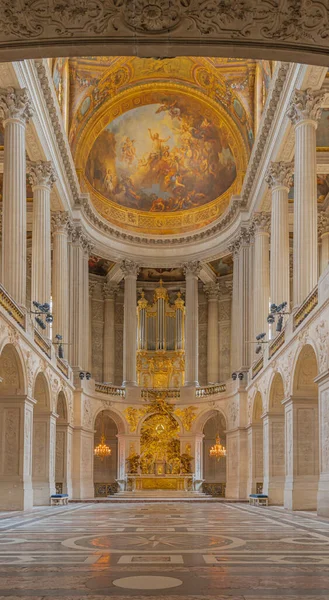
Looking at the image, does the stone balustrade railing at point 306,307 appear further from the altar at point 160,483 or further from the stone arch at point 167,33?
the altar at point 160,483

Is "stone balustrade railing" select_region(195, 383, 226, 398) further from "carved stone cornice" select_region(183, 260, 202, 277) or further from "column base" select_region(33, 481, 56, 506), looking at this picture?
"column base" select_region(33, 481, 56, 506)

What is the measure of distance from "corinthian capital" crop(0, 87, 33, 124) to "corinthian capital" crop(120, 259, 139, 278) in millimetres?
21231

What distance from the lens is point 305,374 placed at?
26484mm

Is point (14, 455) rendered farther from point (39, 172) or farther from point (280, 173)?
point (280, 173)

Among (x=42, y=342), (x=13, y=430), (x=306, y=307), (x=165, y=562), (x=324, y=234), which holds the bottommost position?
(x=165, y=562)

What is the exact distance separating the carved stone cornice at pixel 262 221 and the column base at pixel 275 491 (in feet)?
46.7

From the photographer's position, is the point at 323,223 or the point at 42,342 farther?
the point at 323,223

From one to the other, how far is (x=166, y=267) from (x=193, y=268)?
205 centimetres

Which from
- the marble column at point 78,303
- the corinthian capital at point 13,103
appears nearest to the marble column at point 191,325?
the marble column at point 78,303

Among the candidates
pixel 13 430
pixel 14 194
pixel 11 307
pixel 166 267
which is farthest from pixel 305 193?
pixel 166 267

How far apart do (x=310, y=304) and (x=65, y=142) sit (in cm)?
→ 1675

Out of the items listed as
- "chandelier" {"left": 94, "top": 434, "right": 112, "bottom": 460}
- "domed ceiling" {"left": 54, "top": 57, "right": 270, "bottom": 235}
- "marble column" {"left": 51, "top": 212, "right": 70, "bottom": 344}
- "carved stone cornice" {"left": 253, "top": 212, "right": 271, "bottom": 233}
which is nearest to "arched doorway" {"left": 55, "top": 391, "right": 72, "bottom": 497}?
"marble column" {"left": 51, "top": 212, "right": 70, "bottom": 344}

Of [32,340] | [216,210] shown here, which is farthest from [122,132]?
[32,340]

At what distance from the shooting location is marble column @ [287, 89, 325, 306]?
1067 inches
